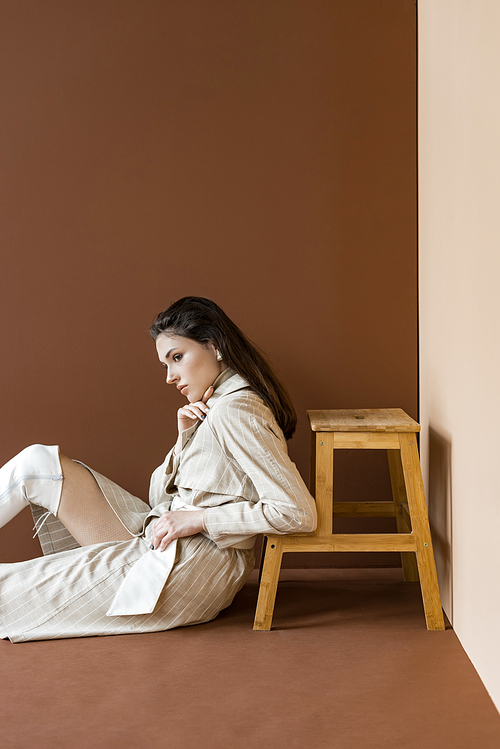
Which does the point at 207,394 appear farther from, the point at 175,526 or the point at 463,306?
the point at 463,306

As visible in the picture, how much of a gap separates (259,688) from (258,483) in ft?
1.72

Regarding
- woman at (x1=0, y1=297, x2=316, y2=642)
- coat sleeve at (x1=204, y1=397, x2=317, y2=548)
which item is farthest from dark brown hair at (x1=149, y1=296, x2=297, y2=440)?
coat sleeve at (x1=204, y1=397, x2=317, y2=548)

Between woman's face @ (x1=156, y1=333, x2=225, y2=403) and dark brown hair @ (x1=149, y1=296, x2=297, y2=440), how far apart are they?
22 millimetres

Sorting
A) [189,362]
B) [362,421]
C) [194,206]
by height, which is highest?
[194,206]

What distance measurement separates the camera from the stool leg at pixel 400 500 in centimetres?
215

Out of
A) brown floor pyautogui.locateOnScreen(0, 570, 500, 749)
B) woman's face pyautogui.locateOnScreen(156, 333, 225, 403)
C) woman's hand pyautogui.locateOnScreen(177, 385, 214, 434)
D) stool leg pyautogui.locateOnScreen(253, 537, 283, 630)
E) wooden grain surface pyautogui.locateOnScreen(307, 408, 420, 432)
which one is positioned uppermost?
woman's face pyautogui.locateOnScreen(156, 333, 225, 403)

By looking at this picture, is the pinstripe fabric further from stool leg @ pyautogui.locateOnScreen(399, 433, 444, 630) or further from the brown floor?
stool leg @ pyautogui.locateOnScreen(399, 433, 444, 630)

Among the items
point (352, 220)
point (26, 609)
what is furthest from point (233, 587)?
point (352, 220)

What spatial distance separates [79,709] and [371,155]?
6.48 feet

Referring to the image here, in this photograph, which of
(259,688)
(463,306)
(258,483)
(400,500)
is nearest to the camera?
(259,688)

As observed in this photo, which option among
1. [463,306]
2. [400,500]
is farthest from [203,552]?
[463,306]

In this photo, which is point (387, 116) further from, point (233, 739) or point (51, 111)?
point (233, 739)

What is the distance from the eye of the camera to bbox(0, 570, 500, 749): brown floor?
1319 millimetres

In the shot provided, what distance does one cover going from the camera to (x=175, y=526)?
1.88 m
